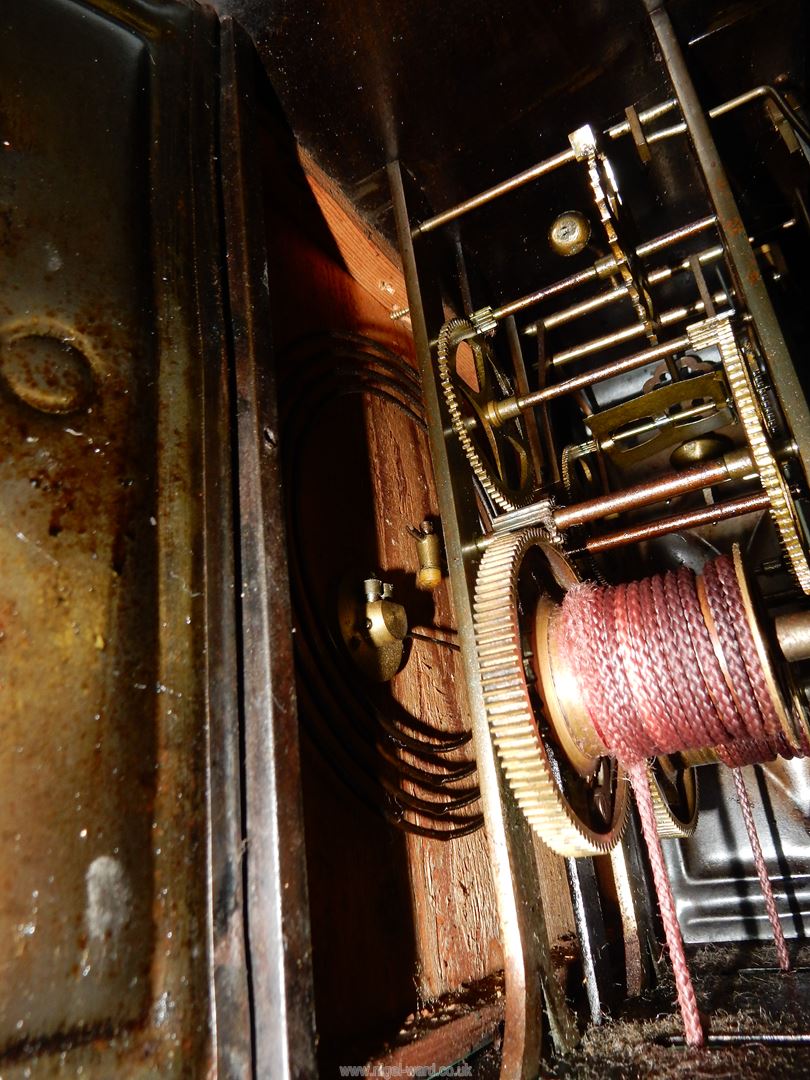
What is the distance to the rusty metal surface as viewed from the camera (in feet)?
2.03

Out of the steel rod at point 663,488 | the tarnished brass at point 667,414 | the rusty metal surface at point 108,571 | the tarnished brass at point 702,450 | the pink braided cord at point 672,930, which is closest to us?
the rusty metal surface at point 108,571

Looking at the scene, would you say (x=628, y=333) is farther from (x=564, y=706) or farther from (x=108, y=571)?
(x=108, y=571)

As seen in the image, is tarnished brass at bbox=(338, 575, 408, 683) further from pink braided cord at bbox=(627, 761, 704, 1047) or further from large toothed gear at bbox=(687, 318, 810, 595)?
large toothed gear at bbox=(687, 318, 810, 595)

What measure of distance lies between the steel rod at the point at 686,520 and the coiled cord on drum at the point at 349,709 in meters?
0.44

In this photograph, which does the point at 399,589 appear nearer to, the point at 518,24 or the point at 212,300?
the point at 212,300

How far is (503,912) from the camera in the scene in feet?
2.95

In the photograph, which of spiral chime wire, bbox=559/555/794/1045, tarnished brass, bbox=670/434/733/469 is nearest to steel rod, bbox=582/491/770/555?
spiral chime wire, bbox=559/555/794/1045

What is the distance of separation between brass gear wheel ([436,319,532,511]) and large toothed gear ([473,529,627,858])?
20cm

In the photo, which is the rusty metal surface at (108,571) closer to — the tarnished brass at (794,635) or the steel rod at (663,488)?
the steel rod at (663,488)

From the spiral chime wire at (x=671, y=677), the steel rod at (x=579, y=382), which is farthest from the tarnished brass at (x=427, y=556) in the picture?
the spiral chime wire at (x=671, y=677)

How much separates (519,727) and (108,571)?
1.72ft

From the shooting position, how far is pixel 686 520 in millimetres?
1124

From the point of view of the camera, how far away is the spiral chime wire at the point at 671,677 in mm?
859

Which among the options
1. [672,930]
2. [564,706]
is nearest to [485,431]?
[564,706]
